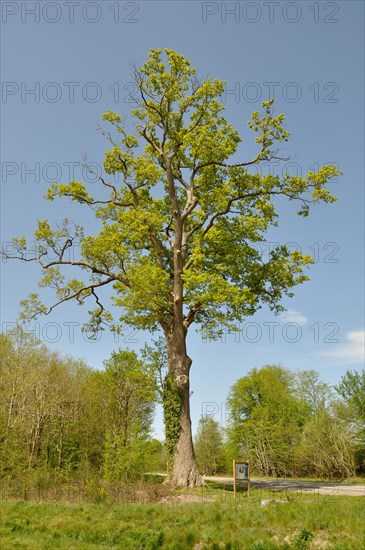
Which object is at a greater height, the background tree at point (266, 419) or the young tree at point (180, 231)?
the young tree at point (180, 231)

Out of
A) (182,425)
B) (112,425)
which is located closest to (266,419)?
(112,425)

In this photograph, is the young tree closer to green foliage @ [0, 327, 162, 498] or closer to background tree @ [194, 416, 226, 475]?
green foliage @ [0, 327, 162, 498]

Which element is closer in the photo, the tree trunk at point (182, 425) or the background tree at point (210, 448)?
the tree trunk at point (182, 425)

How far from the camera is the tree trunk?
58.4 ft

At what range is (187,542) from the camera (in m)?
9.12

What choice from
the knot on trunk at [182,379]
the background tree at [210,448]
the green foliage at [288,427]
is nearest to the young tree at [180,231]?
the knot on trunk at [182,379]

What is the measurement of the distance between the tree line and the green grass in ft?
13.3

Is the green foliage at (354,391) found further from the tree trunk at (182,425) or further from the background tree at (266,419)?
the tree trunk at (182,425)

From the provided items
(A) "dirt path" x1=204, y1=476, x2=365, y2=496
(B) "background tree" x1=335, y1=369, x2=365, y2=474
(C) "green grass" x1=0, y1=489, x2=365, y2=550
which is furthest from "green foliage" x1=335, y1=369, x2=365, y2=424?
(C) "green grass" x1=0, y1=489, x2=365, y2=550

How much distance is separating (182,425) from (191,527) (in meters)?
9.18

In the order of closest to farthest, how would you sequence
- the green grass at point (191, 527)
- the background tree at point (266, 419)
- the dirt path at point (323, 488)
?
the green grass at point (191, 527)
the dirt path at point (323, 488)
the background tree at point (266, 419)

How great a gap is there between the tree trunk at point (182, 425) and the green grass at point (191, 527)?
625 cm

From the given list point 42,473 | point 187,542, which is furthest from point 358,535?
point 42,473

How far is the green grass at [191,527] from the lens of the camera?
27.3ft
